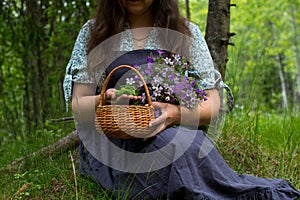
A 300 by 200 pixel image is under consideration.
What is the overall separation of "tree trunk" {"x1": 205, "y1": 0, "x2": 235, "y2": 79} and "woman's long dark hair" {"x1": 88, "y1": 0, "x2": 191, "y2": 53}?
0.48m

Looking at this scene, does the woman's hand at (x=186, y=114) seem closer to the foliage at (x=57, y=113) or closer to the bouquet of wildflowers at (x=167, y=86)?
the bouquet of wildflowers at (x=167, y=86)

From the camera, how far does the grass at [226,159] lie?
206 centimetres

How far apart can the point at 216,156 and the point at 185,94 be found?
39cm

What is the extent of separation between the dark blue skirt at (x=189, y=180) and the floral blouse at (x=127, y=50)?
35 centimetres

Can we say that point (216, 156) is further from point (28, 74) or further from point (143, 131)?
point (28, 74)

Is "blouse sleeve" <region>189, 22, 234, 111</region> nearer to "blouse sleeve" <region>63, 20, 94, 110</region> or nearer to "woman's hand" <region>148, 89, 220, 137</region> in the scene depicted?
"woman's hand" <region>148, 89, 220, 137</region>

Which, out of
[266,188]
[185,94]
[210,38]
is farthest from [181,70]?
[210,38]

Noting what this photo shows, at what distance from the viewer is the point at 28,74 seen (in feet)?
12.5

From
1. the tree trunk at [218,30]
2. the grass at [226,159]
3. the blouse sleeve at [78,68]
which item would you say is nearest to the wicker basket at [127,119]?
the grass at [226,159]

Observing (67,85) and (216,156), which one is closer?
(216,156)

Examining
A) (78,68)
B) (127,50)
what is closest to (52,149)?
(78,68)

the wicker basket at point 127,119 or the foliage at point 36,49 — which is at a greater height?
the foliage at point 36,49

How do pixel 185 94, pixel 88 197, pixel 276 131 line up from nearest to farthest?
1. pixel 185 94
2. pixel 88 197
3. pixel 276 131

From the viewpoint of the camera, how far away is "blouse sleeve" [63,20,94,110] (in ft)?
6.88
